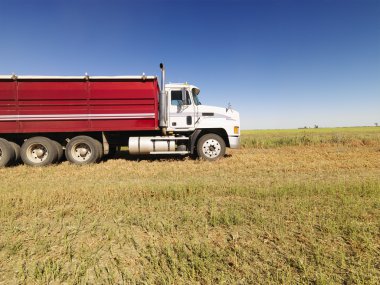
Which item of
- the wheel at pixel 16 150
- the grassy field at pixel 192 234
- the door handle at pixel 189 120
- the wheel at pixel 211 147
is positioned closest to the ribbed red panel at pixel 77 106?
the wheel at pixel 16 150

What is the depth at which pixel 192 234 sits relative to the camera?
2.59 metres

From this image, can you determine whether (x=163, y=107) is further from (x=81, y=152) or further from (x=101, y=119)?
(x=81, y=152)

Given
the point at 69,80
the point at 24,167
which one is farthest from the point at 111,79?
the point at 24,167

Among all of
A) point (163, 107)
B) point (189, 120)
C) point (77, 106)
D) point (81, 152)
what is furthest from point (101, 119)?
point (189, 120)

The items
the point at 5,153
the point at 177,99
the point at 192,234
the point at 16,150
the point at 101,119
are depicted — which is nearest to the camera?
the point at 192,234

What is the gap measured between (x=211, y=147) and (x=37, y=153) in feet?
21.9

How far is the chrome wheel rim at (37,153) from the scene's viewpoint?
7.74m

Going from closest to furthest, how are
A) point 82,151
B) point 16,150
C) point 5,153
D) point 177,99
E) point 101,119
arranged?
point 5,153 → point 16,150 → point 101,119 → point 82,151 → point 177,99

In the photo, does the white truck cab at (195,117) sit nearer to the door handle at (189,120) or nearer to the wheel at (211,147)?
the door handle at (189,120)

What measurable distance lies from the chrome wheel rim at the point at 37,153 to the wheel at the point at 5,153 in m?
0.55

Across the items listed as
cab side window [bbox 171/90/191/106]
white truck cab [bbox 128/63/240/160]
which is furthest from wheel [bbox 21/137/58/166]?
cab side window [bbox 171/90/191/106]

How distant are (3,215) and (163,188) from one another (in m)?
2.64

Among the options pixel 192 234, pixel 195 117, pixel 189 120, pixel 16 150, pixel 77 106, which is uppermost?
pixel 77 106

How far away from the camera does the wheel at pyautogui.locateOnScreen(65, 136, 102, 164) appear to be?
26.0 ft
